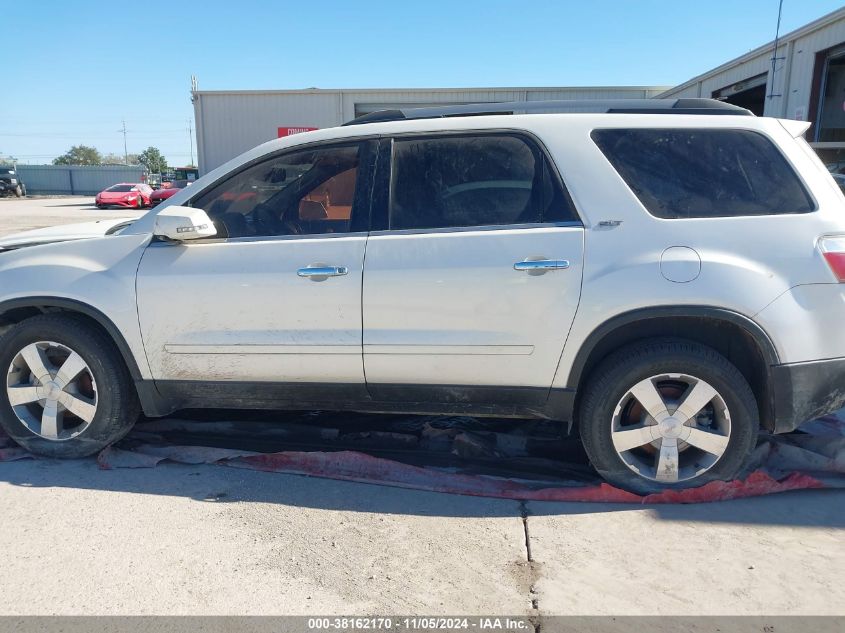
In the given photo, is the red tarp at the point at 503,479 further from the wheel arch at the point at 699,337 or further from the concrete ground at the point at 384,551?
the wheel arch at the point at 699,337

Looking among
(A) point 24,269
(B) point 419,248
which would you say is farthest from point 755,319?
(A) point 24,269

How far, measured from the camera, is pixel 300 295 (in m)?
3.33

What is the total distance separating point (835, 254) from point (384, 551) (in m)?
2.57

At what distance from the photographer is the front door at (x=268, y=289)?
3.34 metres

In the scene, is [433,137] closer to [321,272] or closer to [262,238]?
[321,272]

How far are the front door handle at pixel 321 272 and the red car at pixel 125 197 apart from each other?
3459cm

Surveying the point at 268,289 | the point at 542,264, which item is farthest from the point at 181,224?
the point at 542,264

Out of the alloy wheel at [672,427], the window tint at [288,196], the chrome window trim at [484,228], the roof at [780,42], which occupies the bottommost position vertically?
the alloy wheel at [672,427]

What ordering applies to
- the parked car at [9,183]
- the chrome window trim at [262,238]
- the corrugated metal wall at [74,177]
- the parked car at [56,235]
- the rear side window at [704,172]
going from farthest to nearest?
the corrugated metal wall at [74,177], the parked car at [9,183], the parked car at [56,235], the chrome window trim at [262,238], the rear side window at [704,172]

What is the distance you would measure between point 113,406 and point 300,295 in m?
1.35

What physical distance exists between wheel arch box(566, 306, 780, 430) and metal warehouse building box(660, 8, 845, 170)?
12828 millimetres

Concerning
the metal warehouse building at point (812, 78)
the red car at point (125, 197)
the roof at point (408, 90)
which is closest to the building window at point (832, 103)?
the metal warehouse building at point (812, 78)

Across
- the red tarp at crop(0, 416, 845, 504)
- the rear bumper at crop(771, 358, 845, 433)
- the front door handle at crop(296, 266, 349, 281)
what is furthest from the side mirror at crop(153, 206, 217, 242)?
the rear bumper at crop(771, 358, 845, 433)

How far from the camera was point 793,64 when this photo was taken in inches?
586
